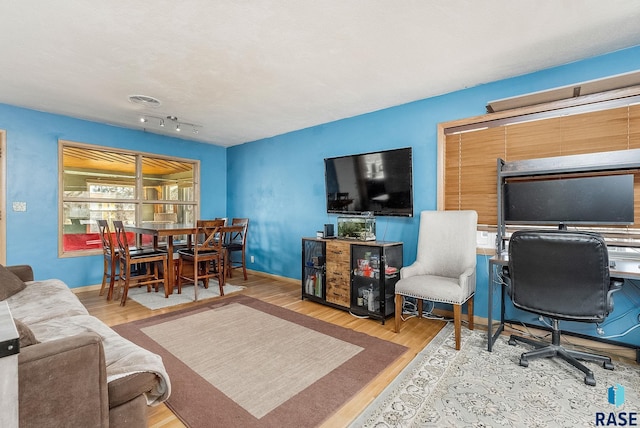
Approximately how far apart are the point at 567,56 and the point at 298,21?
7.56 ft

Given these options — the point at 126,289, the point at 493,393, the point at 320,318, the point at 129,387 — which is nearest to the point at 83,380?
the point at 129,387

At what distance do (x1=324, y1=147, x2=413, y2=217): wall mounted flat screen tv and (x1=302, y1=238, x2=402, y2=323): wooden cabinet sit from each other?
0.53 meters

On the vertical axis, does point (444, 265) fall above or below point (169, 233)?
below

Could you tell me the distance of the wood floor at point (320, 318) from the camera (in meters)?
1.71

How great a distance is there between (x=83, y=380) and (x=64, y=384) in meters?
0.05

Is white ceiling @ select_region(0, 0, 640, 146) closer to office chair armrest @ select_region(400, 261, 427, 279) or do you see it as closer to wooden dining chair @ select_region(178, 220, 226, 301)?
wooden dining chair @ select_region(178, 220, 226, 301)

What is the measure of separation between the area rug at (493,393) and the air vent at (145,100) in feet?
12.7

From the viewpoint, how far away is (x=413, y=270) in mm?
3006

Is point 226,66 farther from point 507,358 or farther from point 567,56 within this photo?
point 507,358

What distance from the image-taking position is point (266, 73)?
9.55 ft

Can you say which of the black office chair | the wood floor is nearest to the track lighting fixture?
the wood floor

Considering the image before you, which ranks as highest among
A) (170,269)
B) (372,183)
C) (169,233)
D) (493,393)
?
(372,183)

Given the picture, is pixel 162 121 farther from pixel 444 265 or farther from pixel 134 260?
pixel 444 265

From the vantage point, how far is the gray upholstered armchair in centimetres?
260
